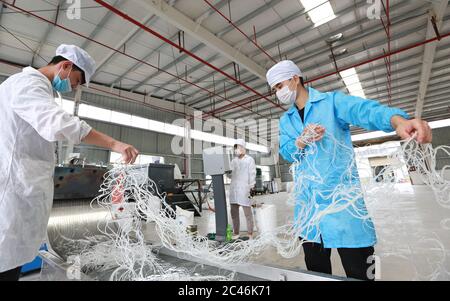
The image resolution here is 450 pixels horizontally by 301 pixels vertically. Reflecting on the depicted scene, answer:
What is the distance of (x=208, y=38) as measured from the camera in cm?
453

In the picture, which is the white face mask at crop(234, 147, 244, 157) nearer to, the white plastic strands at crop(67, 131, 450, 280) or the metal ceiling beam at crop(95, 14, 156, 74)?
the white plastic strands at crop(67, 131, 450, 280)

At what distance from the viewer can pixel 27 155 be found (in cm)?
82

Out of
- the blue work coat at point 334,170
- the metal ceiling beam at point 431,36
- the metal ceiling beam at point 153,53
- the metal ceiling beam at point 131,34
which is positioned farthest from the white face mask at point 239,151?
the metal ceiling beam at point 431,36

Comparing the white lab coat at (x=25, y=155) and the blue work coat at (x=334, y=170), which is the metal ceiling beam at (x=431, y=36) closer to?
the blue work coat at (x=334, y=170)

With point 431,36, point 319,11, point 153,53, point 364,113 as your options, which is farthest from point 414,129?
point 431,36

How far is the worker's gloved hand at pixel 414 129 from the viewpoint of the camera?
0.62 meters

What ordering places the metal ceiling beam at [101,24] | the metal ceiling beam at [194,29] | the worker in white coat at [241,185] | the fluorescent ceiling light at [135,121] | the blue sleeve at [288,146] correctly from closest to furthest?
the blue sleeve at [288,146] < the worker in white coat at [241,185] < the metal ceiling beam at [194,29] < the metal ceiling beam at [101,24] < the fluorescent ceiling light at [135,121]

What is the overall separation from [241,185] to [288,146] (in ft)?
6.62

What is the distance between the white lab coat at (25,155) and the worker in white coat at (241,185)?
240cm

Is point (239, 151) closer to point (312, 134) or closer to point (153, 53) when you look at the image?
point (312, 134)

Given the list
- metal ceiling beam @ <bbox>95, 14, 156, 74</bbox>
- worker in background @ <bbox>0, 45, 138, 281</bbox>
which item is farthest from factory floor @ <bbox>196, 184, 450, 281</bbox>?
metal ceiling beam @ <bbox>95, 14, 156, 74</bbox>

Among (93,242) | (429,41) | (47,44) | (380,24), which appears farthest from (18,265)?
(429,41)
